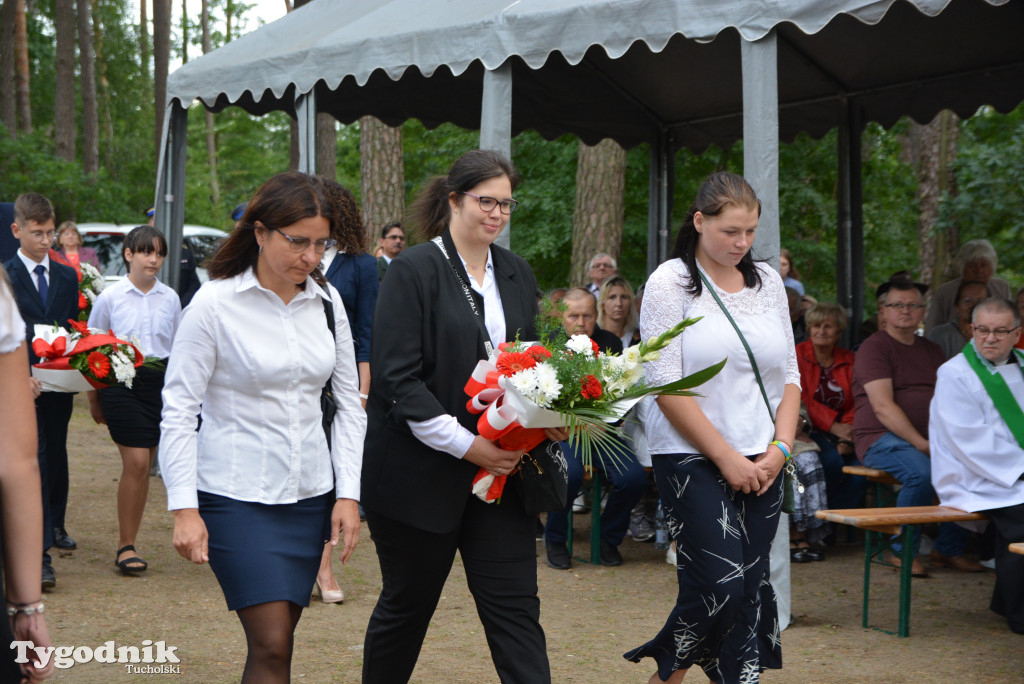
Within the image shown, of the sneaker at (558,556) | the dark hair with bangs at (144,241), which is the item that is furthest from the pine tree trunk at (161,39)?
the sneaker at (558,556)

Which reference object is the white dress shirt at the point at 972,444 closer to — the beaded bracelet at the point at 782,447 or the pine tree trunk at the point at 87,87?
the beaded bracelet at the point at 782,447

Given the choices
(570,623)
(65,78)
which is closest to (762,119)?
(570,623)

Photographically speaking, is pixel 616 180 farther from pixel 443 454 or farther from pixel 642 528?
pixel 443 454

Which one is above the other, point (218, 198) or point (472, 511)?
point (218, 198)

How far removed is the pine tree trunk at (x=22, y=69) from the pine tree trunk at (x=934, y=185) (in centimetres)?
2200

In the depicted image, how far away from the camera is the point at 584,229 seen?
1392 cm

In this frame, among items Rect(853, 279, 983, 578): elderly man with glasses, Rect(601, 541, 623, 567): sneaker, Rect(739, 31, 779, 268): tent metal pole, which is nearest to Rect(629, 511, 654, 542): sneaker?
Rect(601, 541, 623, 567): sneaker

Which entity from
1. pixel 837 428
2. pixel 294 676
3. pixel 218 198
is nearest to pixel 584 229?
pixel 837 428

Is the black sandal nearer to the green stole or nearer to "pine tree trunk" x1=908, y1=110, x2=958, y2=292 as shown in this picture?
the green stole

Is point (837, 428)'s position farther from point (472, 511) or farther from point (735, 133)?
point (472, 511)

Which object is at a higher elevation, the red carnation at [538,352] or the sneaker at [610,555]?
the red carnation at [538,352]

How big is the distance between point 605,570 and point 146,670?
3.27 metres

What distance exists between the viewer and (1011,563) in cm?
575

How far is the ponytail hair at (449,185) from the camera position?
3.54 m
